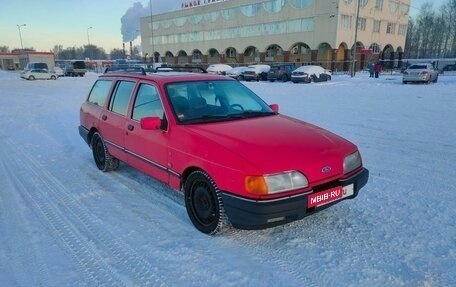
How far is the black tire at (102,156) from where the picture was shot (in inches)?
219

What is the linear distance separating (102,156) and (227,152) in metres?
3.22

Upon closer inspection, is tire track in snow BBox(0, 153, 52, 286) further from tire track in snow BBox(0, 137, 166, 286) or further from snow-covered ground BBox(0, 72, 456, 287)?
tire track in snow BBox(0, 137, 166, 286)

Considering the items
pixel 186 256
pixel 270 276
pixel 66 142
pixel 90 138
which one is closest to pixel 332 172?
pixel 270 276

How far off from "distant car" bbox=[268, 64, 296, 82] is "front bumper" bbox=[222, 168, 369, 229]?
1065 inches

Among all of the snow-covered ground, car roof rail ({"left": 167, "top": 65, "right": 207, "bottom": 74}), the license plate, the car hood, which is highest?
car roof rail ({"left": 167, "top": 65, "right": 207, "bottom": 74})

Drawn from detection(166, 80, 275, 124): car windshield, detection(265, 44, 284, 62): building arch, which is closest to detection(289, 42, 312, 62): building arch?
detection(265, 44, 284, 62): building arch

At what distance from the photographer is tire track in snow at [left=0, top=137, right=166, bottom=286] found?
9.68 ft

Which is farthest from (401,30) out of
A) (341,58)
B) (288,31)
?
(288,31)

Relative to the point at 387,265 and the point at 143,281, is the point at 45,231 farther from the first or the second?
the point at 387,265

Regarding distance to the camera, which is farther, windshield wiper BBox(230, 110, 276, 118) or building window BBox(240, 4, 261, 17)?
building window BBox(240, 4, 261, 17)

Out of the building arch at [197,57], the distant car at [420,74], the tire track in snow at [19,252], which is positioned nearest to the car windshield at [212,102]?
the tire track in snow at [19,252]

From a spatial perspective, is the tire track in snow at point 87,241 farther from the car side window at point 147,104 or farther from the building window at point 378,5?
the building window at point 378,5

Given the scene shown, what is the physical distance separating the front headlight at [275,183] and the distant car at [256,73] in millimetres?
28646

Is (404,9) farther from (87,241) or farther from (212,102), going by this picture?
(87,241)
